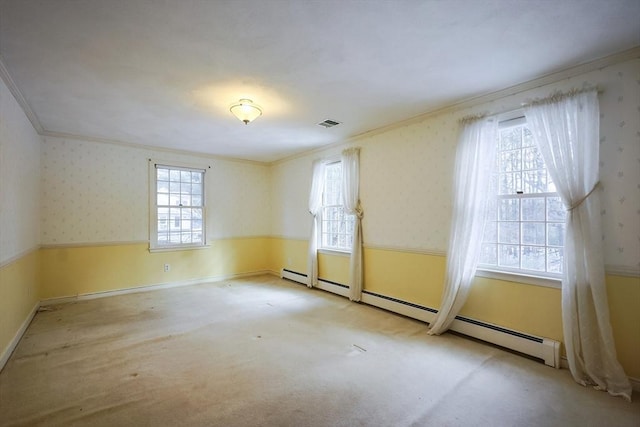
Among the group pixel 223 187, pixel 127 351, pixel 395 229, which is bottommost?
pixel 127 351

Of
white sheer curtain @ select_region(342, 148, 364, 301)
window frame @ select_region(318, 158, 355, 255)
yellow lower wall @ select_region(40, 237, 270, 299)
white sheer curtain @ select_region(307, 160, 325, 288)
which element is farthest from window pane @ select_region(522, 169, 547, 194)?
yellow lower wall @ select_region(40, 237, 270, 299)

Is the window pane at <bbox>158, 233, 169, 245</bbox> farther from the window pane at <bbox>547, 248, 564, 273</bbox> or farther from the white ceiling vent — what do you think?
the window pane at <bbox>547, 248, 564, 273</bbox>

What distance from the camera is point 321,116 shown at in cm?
373

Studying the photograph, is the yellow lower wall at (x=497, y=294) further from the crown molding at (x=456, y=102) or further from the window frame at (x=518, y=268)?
the crown molding at (x=456, y=102)

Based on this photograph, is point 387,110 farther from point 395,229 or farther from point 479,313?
point 479,313

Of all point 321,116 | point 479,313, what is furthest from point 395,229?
point 321,116

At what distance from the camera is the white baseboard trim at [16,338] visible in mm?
2577

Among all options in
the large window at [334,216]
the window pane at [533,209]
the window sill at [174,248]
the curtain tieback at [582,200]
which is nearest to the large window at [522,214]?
the window pane at [533,209]

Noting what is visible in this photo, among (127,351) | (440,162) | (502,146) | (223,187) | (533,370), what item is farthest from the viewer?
(223,187)

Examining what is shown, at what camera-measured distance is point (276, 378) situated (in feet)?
7.76

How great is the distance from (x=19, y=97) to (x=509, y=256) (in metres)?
5.41

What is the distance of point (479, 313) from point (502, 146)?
1.82 m

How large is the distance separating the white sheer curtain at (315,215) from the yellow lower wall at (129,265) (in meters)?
1.77

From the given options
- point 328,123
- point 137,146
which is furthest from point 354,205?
point 137,146
